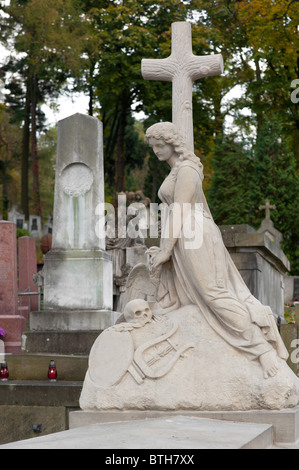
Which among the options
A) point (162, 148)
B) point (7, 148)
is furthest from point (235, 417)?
point (7, 148)

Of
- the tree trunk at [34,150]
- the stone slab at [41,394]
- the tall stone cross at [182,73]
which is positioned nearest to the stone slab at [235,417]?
the stone slab at [41,394]

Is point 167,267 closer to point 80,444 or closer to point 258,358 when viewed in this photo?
point 258,358

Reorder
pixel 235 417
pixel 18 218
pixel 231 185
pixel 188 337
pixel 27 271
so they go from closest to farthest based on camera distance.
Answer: pixel 235 417
pixel 188 337
pixel 27 271
pixel 231 185
pixel 18 218

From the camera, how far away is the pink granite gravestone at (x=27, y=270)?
14984 mm

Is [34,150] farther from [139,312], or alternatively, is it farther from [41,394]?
[139,312]

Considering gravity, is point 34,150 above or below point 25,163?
above

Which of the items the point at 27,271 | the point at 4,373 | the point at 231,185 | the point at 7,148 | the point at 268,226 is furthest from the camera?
the point at 7,148

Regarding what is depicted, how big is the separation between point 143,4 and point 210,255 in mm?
23299

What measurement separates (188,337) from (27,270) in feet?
32.8

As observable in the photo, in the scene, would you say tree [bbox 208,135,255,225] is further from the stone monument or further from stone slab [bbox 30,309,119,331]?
the stone monument

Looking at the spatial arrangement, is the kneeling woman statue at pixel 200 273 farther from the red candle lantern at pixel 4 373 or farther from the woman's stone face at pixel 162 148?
the red candle lantern at pixel 4 373

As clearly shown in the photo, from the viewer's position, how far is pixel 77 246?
11.0m

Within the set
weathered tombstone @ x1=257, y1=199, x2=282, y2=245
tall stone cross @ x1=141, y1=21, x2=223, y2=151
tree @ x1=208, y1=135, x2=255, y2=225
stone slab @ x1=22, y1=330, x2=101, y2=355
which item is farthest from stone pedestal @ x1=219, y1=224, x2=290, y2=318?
tree @ x1=208, y1=135, x2=255, y2=225

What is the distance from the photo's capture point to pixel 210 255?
19.1 ft
